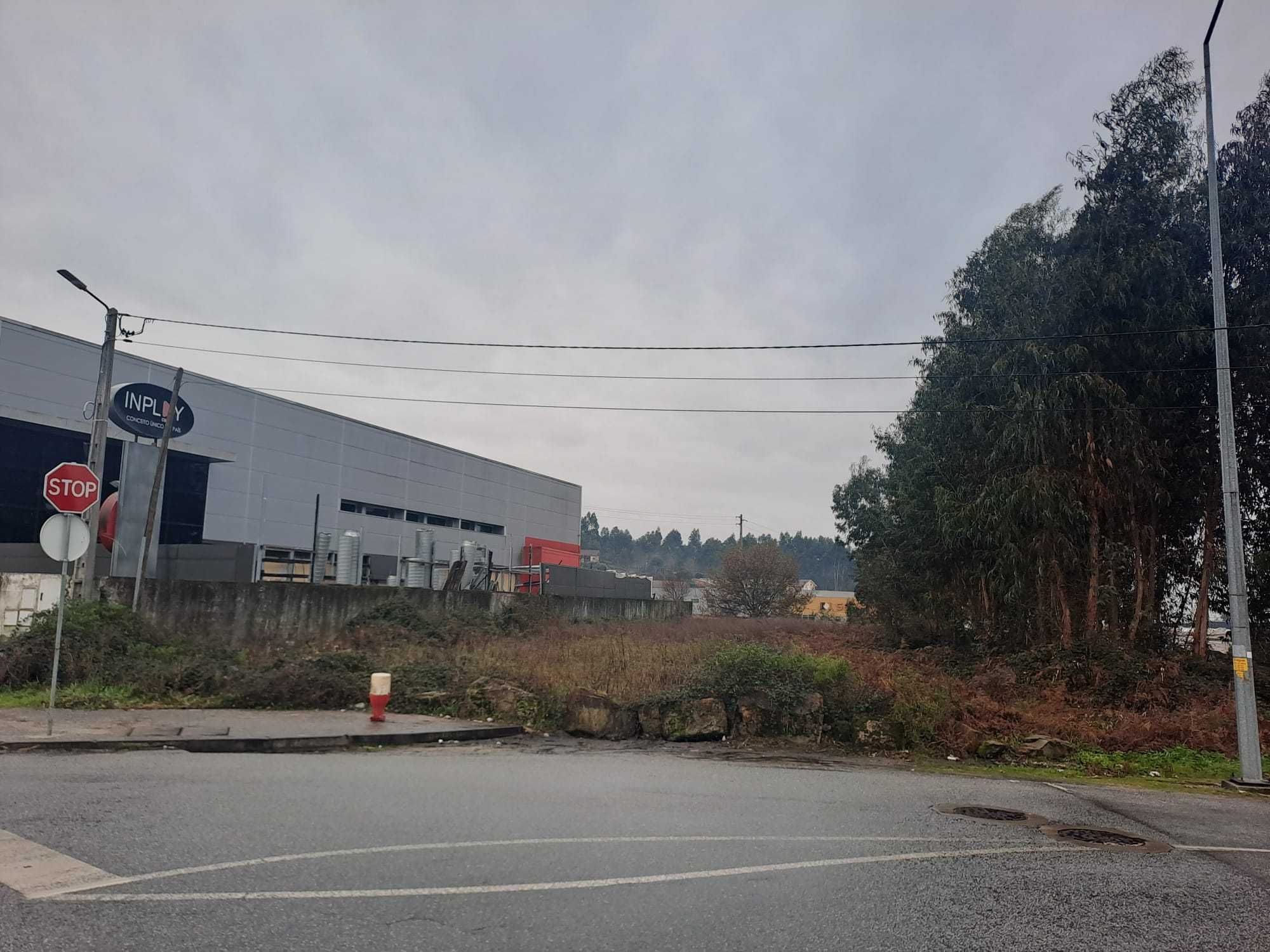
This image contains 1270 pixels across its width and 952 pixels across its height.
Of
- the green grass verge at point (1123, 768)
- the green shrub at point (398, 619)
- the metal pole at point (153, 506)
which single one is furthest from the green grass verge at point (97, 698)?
the green grass verge at point (1123, 768)

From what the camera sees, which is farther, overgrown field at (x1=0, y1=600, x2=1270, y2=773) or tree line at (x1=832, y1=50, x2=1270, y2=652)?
tree line at (x1=832, y1=50, x2=1270, y2=652)

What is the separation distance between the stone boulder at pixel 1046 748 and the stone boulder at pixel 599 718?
6.20 meters

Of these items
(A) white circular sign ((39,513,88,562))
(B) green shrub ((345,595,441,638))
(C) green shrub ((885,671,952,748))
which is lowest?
(C) green shrub ((885,671,952,748))

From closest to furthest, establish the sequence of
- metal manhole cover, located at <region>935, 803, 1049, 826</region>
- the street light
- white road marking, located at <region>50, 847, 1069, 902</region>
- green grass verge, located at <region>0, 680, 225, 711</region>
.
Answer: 1. white road marking, located at <region>50, 847, 1069, 902</region>
2. metal manhole cover, located at <region>935, 803, 1049, 826</region>
3. green grass verge, located at <region>0, 680, 225, 711</region>
4. the street light

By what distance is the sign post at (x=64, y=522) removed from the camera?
12758mm

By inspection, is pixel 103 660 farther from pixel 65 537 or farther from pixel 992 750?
pixel 992 750

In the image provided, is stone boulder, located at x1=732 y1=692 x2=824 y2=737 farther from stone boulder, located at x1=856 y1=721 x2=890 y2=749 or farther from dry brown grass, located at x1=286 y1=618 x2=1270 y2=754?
dry brown grass, located at x1=286 y1=618 x2=1270 y2=754

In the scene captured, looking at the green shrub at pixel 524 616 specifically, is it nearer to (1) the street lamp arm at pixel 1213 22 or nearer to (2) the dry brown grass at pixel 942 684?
(2) the dry brown grass at pixel 942 684

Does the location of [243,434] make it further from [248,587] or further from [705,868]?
[705,868]

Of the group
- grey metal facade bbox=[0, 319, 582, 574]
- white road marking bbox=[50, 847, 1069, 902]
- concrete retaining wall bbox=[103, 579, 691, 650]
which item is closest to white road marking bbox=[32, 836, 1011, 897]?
white road marking bbox=[50, 847, 1069, 902]

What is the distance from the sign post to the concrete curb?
0.52 m

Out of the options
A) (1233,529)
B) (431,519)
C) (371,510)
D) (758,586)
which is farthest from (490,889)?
(758,586)

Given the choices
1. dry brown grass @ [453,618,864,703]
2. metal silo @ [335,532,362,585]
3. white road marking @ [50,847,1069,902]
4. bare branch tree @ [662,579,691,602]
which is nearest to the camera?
white road marking @ [50,847,1069,902]

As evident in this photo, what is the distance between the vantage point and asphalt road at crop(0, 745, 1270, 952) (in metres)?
4.94
